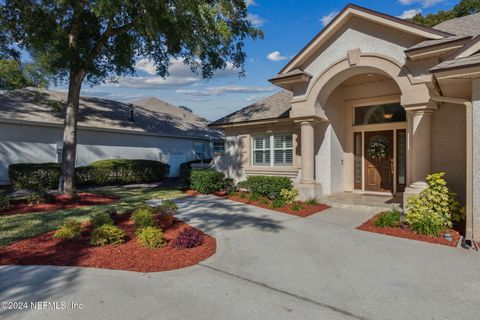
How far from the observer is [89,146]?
17.0 meters

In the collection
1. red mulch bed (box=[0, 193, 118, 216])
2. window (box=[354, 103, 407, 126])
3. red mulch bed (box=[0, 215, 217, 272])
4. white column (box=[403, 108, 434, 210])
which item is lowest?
red mulch bed (box=[0, 215, 217, 272])

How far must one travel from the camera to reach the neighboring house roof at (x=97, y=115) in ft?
49.4

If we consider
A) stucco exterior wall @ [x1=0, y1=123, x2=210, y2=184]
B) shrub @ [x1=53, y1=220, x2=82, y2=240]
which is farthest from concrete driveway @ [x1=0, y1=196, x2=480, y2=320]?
stucco exterior wall @ [x1=0, y1=123, x2=210, y2=184]

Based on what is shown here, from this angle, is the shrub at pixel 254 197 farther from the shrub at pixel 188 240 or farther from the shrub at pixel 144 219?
the shrub at pixel 188 240

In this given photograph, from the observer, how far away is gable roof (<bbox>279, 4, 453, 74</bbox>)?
25.5ft

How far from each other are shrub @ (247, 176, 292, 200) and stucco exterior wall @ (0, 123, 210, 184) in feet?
34.4

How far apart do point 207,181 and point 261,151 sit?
2697mm

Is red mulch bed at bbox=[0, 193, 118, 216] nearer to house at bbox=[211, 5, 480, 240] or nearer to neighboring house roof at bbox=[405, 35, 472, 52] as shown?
house at bbox=[211, 5, 480, 240]

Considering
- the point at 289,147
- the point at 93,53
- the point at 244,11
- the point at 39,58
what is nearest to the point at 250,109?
the point at 289,147

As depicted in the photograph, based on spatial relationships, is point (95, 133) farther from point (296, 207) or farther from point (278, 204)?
point (296, 207)

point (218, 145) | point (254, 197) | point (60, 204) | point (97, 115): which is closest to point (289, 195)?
point (254, 197)

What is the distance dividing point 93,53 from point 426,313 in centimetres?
1271

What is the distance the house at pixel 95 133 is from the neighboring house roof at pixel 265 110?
7467 millimetres

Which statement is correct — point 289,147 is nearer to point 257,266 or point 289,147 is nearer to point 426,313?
point 257,266
